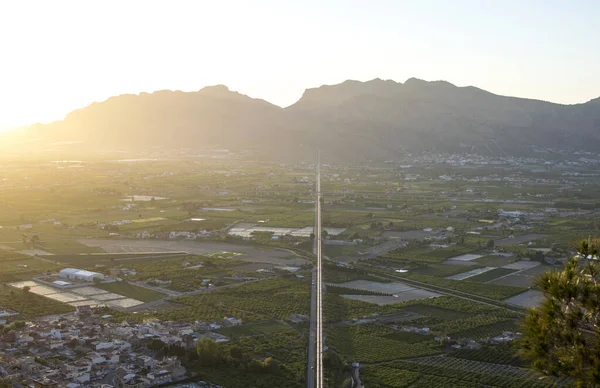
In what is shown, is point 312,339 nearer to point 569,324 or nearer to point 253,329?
point 253,329

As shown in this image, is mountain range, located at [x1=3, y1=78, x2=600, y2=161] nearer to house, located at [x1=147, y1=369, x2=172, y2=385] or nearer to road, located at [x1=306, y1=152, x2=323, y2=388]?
road, located at [x1=306, y1=152, x2=323, y2=388]

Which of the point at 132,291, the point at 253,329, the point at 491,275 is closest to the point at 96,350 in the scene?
the point at 253,329

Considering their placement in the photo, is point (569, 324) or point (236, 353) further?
point (236, 353)

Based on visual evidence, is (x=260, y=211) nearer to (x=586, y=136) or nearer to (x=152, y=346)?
(x=152, y=346)

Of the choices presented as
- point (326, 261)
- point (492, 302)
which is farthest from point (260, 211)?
point (492, 302)

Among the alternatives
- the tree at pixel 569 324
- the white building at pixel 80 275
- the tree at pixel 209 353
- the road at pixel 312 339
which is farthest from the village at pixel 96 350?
the tree at pixel 569 324

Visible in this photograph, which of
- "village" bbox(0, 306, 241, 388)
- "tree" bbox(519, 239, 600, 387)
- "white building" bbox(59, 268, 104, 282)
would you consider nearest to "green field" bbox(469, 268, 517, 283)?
"village" bbox(0, 306, 241, 388)

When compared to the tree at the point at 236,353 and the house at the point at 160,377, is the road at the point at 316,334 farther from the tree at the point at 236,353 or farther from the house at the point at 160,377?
the house at the point at 160,377
